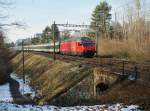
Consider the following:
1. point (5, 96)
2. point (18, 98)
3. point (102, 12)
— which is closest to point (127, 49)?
point (5, 96)

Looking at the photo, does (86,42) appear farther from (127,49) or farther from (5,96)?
(5,96)

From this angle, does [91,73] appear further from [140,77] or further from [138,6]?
[138,6]

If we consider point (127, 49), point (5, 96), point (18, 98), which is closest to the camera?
point (18, 98)

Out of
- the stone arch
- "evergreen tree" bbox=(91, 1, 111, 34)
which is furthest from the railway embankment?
"evergreen tree" bbox=(91, 1, 111, 34)

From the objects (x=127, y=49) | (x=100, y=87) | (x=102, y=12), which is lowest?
(x=100, y=87)

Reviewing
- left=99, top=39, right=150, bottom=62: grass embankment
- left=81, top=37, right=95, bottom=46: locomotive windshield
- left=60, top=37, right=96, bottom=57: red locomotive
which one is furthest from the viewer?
left=81, top=37, right=95, bottom=46: locomotive windshield

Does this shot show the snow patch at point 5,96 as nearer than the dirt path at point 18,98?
No

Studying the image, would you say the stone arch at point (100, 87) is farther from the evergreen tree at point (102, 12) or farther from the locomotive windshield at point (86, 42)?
the evergreen tree at point (102, 12)

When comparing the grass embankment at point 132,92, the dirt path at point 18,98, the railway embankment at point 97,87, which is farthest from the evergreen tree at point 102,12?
the grass embankment at point 132,92

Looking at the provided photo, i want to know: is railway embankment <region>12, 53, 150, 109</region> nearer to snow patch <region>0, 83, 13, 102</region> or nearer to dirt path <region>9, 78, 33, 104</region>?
dirt path <region>9, 78, 33, 104</region>

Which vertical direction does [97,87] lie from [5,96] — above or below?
above

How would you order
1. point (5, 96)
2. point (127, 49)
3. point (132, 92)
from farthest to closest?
1. point (127, 49)
2. point (5, 96)
3. point (132, 92)

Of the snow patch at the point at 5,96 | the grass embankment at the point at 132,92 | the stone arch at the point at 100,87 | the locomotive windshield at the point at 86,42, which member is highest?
the locomotive windshield at the point at 86,42

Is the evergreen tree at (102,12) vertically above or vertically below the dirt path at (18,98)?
above
